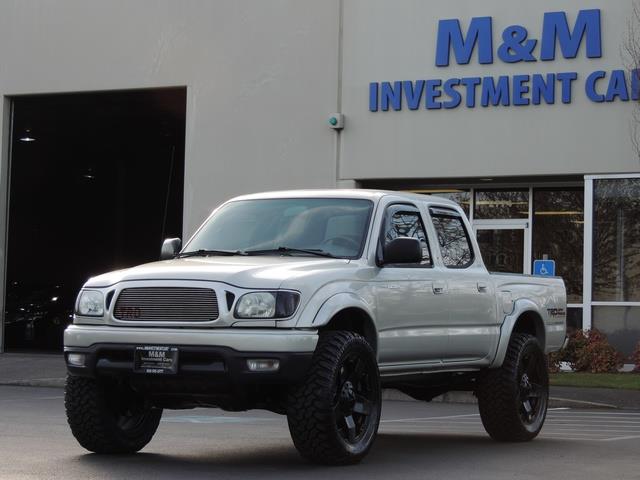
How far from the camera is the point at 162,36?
25.3 m

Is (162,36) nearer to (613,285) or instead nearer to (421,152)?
(421,152)

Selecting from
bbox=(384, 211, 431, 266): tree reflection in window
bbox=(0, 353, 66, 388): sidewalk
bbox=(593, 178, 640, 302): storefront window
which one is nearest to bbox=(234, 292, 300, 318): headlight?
bbox=(384, 211, 431, 266): tree reflection in window

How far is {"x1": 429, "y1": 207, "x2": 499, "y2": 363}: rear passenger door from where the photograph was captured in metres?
10.6

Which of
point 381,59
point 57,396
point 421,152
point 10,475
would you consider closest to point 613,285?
point 421,152

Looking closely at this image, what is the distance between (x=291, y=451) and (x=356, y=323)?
4.46ft

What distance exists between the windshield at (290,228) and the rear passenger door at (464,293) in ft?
3.29

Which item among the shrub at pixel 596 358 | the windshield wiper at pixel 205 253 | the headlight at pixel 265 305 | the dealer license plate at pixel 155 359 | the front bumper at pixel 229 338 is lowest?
the shrub at pixel 596 358

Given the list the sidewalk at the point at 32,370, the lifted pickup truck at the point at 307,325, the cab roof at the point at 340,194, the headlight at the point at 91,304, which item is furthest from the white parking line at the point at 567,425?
the sidewalk at the point at 32,370

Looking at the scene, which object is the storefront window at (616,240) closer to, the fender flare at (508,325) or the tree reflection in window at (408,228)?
the fender flare at (508,325)

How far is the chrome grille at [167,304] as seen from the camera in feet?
28.6

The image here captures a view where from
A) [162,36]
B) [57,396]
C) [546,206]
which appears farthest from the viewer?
[162,36]

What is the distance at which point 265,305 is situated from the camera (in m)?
8.64

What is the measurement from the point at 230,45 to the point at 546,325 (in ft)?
45.9

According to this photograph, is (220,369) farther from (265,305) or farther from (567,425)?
(567,425)
